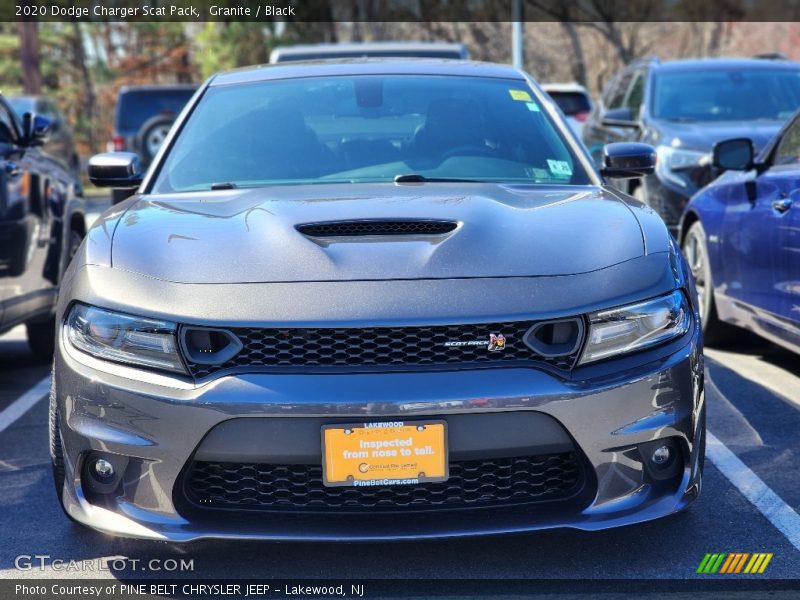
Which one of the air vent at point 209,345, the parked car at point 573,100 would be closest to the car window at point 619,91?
the parked car at point 573,100

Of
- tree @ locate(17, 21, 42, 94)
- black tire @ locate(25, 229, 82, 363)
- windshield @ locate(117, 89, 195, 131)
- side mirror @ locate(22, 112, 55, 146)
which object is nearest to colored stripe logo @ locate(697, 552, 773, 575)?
black tire @ locate(25, 229, 82, 363)

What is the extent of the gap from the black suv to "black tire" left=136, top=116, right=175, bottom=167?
656 centimetres

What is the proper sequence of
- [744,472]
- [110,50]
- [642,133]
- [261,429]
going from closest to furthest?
[261,429], [744,472], [642,133], [110,50]

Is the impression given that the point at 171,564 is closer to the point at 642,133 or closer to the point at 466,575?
the point at 466,575

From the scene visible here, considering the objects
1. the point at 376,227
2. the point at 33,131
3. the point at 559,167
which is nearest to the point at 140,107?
the point at 33,131

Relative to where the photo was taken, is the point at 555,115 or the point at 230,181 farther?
the point at 555,115

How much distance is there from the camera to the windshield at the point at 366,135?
440 cm

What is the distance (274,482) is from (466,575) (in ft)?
2.13

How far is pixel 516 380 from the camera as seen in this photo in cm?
306

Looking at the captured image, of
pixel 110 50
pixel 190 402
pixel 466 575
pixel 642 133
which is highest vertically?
pixel 190 402

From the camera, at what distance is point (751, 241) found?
229 inches

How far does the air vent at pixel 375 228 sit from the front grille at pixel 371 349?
1.54 feet

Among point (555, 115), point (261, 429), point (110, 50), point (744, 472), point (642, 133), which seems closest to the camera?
point (261, 429)

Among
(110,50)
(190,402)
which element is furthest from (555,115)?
(110,50)
